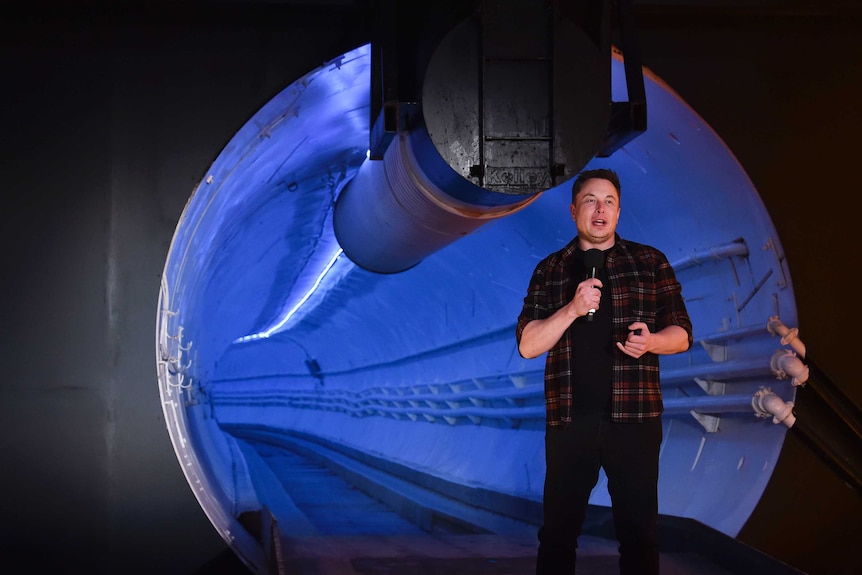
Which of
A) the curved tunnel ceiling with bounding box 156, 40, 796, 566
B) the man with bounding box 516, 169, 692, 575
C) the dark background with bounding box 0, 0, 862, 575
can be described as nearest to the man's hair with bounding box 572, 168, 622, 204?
the man with bounding box 516, 169, 692, 575

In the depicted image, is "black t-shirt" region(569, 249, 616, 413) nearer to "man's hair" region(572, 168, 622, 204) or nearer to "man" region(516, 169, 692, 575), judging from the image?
"man" region(516, 169, 692, 575)

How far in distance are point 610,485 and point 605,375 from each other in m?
0.33

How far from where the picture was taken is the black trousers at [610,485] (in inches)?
112

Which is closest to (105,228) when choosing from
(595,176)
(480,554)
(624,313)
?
(595,176)

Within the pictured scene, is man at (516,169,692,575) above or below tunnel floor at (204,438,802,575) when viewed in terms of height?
above

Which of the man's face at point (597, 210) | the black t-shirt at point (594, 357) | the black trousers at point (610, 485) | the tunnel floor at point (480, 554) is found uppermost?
the man's face at point (597, 210)

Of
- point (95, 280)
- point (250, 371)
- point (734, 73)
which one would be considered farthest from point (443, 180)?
point (250, 371)

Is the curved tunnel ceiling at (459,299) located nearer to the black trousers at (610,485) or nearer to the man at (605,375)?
the man at (605,375)

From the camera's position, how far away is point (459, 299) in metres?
7.49

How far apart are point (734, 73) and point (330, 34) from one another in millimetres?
1765

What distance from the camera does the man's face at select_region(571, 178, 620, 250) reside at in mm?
2977

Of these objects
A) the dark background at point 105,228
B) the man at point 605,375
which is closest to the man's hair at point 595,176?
the man at point 605,375

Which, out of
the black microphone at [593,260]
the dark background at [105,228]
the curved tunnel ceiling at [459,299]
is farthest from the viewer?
the curved tunnel ceiling at [459,299]

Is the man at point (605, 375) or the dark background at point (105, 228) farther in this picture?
the dark background at point (105, 228)
